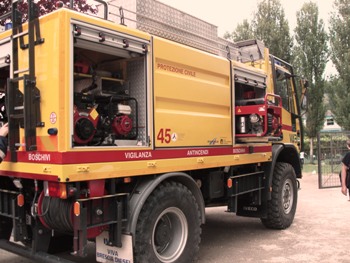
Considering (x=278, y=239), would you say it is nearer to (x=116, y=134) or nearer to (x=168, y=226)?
(x=168, y=226)

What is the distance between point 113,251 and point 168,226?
30.3 inches

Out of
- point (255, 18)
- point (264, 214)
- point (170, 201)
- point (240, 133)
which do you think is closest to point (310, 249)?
point (264, 214)

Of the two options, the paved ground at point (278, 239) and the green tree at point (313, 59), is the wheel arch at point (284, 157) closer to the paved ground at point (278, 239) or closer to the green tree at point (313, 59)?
the paved ground at point (278, 239)

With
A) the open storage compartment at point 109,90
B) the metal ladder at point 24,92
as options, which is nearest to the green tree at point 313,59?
the open storage compartment at point 109,90

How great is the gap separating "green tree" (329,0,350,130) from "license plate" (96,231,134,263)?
2099 centimetres

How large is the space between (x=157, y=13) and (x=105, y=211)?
252 centimetres

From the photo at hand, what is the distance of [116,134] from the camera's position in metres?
4.20

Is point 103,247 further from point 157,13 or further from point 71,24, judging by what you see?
point 157,13

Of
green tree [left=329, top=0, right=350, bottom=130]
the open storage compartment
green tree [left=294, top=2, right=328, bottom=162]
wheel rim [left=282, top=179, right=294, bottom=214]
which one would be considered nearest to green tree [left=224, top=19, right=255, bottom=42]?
green tree [left=294, top=2, right=328, bottom=162]

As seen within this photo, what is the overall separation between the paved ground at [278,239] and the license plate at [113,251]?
127 centimetres

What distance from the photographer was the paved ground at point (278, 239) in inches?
213

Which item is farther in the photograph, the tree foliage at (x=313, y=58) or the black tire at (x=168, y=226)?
the tree foliage at (x=313, y=58)

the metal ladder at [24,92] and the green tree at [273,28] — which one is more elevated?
the green tree at [273,28]

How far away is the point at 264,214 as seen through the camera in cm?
658
